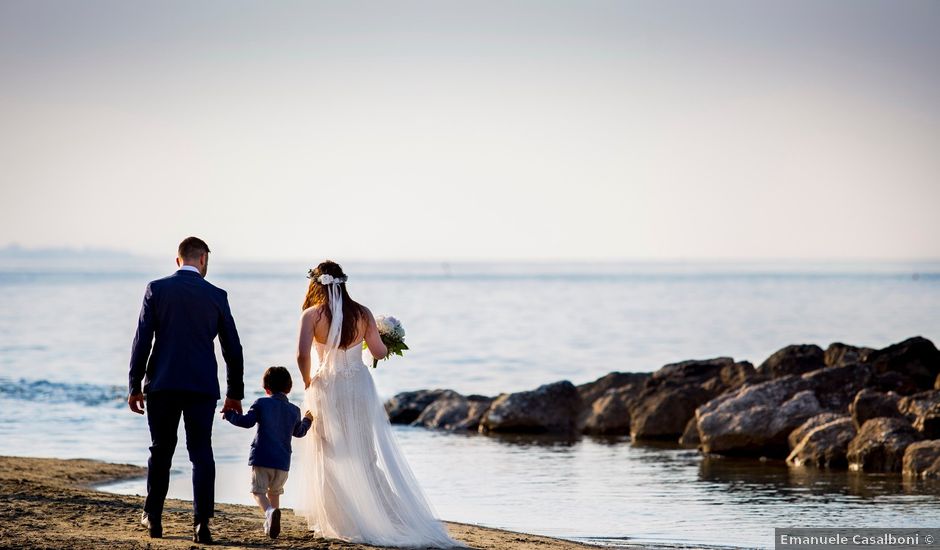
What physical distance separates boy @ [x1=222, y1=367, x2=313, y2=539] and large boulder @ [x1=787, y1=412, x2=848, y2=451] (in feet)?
34.1

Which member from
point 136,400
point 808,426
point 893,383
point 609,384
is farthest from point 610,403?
point 136,400

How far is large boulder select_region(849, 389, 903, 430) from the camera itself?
17953mm

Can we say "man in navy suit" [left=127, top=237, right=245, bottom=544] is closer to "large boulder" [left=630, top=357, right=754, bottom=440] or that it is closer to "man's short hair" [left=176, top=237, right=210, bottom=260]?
"man's short hair" [left=176, top=237, right=210, bottom=260]

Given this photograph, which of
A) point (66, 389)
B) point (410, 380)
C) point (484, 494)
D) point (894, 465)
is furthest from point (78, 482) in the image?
point (410, 380)

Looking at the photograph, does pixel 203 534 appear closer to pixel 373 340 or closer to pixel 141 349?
pixel 141 349

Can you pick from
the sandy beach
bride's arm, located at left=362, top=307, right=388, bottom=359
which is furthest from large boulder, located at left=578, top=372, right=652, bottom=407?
bride's arm, located at left=362, top=307, right=388, bottom=359

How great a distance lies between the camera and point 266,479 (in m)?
9.46

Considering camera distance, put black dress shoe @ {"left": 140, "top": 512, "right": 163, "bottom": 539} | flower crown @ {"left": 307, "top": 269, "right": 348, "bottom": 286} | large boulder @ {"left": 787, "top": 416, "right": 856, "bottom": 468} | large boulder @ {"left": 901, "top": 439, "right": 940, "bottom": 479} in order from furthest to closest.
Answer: large boulder @ {"left": 787, "top": 416, "right": 856, "bottom": 468} → large boulder @ {"left": 901, "top": 439, "right": 940, "bottom": 479} → flower crown @ {"left": 307, "top": 269, "right": 348, "bottom": 286} → black dress shoe @ {"left": 140, "top": 512, "right": 163, "bottom": 539}

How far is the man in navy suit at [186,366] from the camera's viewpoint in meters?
8.81

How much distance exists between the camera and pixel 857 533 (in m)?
12.0

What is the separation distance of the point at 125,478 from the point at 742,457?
349 inches

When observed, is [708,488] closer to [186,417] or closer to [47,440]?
[186,417]

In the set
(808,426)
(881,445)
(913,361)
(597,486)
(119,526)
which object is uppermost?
(913,361)

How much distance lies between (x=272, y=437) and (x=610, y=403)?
13.8 metres
